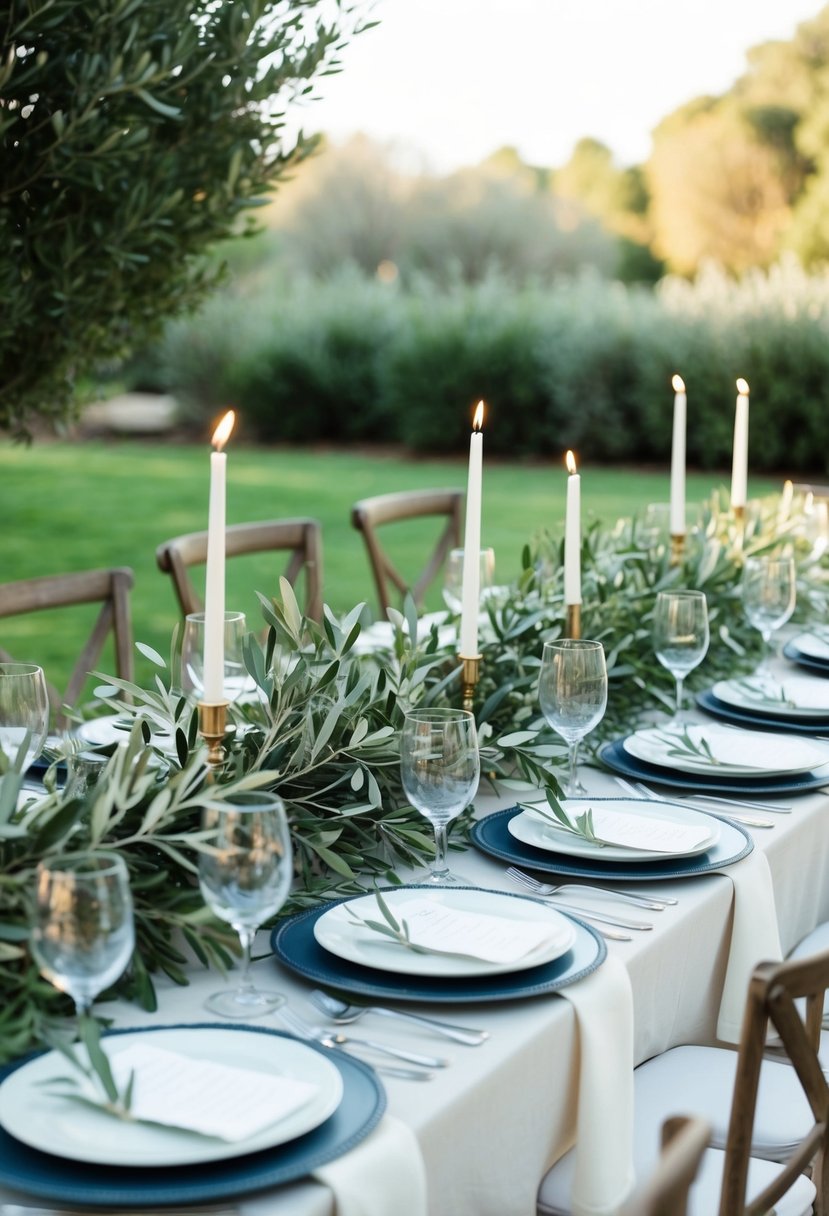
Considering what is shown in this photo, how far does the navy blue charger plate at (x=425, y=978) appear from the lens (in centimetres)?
158

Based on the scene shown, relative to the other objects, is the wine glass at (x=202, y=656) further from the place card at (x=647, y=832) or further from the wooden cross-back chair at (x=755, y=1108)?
the wooden cross-back chair at (x=755, y=1108)

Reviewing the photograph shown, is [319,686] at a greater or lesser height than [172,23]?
lesser

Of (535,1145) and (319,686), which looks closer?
(535,1145)

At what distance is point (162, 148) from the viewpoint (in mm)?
3807

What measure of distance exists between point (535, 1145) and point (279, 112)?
3055mm

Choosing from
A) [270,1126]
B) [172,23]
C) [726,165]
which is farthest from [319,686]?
[726,165]

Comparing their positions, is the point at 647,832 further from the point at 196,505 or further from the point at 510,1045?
the point at 196,505

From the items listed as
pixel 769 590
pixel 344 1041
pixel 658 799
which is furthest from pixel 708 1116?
pixel 769 590

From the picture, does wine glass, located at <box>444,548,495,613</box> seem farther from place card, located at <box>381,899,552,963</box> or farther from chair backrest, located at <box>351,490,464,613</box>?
place card, located at <box>381,899,552,963</box>

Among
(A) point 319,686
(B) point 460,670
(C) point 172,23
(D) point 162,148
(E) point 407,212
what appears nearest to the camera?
(A) point 319,686

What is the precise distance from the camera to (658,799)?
90.3 inches

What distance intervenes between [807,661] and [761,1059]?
6.22ft

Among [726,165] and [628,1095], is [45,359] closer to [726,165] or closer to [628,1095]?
[628,1095]

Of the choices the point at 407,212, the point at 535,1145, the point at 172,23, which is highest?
the point at 407,212
